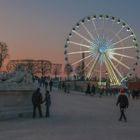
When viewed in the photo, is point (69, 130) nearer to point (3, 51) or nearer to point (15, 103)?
Answer: point (15, 103)

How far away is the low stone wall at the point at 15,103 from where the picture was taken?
24125 mm

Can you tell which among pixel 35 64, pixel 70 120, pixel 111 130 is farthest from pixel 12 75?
pixel 35 64

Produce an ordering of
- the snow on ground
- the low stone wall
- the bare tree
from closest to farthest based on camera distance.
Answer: the snow on ground
the low stone wall
the bare tree

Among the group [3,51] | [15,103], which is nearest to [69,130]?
[15,103]

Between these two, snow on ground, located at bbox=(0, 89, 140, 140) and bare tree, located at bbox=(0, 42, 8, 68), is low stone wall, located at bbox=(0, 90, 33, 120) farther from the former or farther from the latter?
bare tree, located at bbox=(0, 42, 8, 68)

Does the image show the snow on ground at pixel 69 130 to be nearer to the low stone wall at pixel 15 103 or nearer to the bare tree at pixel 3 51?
the low stone wall at pixel 15 103

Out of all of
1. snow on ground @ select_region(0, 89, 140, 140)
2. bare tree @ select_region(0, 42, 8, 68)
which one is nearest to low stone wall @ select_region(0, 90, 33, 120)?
snow on ground @ select_region(0, 89, 140, 140)

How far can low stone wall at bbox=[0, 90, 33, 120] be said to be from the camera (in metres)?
24.1

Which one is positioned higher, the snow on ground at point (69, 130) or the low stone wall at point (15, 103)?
the low stone wall at point (15, 103)

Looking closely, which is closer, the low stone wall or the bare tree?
the low stone wall

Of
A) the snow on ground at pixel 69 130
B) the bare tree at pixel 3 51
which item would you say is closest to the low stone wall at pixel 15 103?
the snow on ground at pixel 69 130

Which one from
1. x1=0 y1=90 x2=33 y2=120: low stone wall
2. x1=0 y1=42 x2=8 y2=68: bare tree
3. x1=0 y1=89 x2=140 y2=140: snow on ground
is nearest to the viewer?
x1=0 y1=89 x2=140 y2=140: snow on ground

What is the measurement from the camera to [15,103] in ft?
81.7

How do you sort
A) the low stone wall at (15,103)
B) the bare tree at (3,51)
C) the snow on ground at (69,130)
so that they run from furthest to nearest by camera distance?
the bare tree at (3,51), the low stone wall at (15,103), the snow on ground at (69,130)
